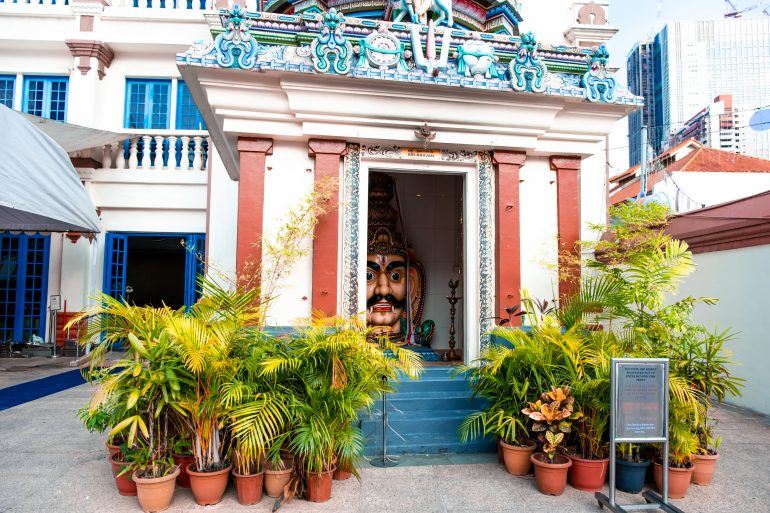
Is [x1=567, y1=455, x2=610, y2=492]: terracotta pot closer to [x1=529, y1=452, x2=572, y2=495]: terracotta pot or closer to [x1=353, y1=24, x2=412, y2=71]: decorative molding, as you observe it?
[x1=529, y1=452, x2=572, y2=495]: terracotta pot

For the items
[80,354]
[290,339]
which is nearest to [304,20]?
[290,339]

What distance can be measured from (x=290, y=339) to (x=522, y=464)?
2366 millimetres

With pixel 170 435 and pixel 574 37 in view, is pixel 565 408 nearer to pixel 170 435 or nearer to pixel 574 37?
pixel 170 435

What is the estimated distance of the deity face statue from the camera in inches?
312

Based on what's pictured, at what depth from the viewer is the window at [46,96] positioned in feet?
38.4

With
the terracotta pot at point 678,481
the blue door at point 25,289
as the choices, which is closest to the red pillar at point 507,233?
the terracotta pot at point 678,481

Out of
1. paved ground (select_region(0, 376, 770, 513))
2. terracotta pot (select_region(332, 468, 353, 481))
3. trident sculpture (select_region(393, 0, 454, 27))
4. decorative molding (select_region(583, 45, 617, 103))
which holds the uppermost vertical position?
trident sculpture (select_region(393, 0, 454, 27))

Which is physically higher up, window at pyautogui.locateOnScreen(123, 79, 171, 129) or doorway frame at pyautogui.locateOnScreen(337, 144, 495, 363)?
window at pyautogui.locateOnScreen(123, 79, 171, 129)

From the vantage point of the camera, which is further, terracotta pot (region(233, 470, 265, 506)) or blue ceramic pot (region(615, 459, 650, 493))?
blue ceramic pot (region(615, 459, 650, 493))

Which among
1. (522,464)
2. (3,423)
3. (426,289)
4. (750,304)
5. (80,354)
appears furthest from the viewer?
(80,354)

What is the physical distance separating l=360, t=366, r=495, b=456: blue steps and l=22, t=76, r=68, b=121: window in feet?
35.0

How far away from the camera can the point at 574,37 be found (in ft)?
34.3

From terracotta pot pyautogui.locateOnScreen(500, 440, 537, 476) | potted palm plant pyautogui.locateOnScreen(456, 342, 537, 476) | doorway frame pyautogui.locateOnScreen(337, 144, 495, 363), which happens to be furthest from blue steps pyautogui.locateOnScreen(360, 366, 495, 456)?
doorway frame pyautogui.locateOnScreen(337, 144, 495, 363)

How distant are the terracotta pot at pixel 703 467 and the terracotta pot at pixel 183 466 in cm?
429
